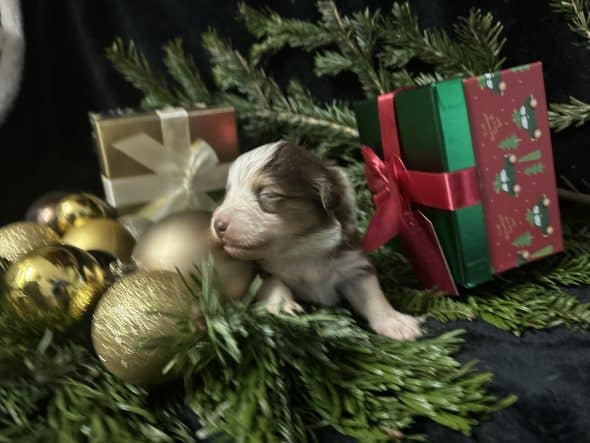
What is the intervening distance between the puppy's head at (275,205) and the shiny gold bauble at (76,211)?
0.42 m

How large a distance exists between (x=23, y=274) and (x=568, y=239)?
1.11m

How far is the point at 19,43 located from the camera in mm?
1516

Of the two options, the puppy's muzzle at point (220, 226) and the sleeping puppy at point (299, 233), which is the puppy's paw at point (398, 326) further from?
the puppy's muzzle at point (220, 226)

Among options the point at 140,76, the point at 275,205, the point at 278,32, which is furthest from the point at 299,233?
the point at 140,76

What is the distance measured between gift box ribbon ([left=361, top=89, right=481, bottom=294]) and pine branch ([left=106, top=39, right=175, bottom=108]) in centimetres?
75

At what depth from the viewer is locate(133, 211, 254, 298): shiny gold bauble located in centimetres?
89

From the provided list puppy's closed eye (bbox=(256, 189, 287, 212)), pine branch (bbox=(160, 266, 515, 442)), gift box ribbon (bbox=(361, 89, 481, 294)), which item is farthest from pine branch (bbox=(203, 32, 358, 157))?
pine branch (bbox=(160, 266, 515, 442))

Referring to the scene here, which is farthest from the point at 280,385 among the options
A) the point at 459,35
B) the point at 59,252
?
the point at 459,35

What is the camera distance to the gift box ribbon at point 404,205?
1.02 meters

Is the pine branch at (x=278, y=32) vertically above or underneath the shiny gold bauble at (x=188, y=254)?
above

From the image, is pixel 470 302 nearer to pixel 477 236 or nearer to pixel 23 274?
pixel 477 236

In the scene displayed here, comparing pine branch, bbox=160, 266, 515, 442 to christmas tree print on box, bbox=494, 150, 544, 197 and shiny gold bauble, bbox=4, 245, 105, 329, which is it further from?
christmas tree print on box, bbox=494, 150, 544, 197

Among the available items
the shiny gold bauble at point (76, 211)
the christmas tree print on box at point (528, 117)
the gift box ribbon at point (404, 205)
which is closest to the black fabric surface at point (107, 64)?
the christmas tree print on box at point (528, 117)

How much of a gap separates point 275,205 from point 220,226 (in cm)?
10
